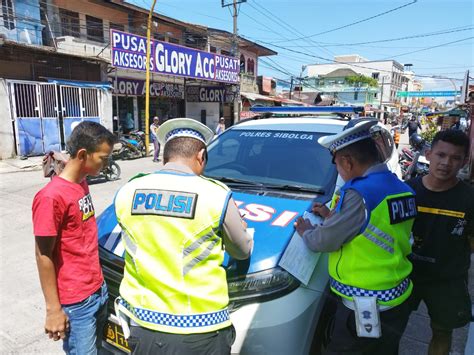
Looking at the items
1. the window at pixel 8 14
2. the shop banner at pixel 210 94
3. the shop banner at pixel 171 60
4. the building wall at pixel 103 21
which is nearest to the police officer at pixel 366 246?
the shop banner at pixel 171 60

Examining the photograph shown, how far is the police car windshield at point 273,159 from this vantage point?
2.85m

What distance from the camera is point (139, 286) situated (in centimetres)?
152

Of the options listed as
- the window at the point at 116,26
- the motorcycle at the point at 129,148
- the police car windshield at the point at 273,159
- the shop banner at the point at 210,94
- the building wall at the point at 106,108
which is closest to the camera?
the police car windshield at the point at 273,159

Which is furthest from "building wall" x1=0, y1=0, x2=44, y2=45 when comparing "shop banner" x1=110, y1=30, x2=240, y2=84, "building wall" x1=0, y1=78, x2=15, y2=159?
"shop banner" x1=110, y1=30, x2=240, y2=84

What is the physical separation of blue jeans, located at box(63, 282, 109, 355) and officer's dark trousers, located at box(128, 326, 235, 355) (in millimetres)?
467

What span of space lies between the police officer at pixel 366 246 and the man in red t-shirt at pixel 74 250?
3.93 feet

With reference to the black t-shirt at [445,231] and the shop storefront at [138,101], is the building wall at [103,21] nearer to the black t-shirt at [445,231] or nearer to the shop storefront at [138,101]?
the shop storefront at [138,101]

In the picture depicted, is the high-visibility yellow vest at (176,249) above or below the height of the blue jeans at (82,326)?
above

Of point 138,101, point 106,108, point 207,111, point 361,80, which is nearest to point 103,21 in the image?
point 138,101

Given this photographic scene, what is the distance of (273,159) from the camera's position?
3.14 meters

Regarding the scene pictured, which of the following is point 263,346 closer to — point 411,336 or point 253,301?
point 253,301

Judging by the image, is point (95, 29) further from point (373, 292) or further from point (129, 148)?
point (373, 292)

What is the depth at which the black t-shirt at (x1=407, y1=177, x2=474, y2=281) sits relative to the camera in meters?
2.06

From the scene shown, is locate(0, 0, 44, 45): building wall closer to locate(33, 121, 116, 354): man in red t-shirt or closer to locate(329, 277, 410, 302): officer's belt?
locate(33, 121, 116, 354): man in red t-shirt
